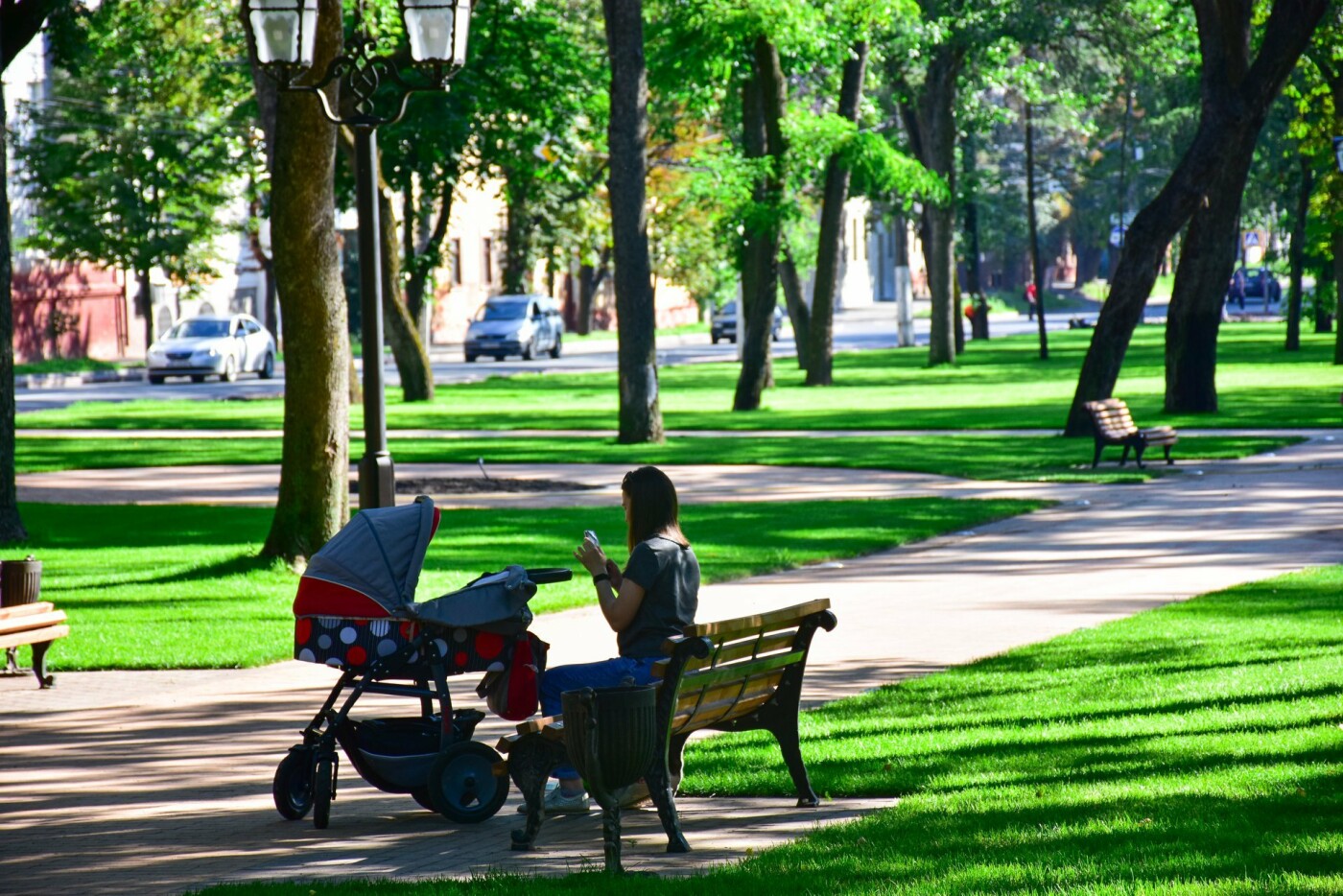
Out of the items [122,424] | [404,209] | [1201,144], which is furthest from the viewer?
[404,209]

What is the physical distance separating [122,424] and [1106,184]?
7655cm

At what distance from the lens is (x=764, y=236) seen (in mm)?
35625

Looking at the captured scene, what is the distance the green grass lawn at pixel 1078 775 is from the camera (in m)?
5.94

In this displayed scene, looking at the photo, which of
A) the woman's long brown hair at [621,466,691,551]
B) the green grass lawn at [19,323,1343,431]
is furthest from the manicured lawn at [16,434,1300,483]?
the woman's long brown hair at [621,466,691,551]

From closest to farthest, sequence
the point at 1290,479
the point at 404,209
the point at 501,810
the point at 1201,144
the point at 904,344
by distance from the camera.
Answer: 1. the point at 501,810
2. the point at 1290,479
3. the point at 1201,144
4. the point at 404,209
5. the point at 904,344

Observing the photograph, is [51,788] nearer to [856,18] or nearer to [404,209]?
[856,18]

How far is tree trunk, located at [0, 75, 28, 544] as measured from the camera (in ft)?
55.0

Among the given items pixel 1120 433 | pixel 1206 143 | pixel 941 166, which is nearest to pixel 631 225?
pixel 1206 143

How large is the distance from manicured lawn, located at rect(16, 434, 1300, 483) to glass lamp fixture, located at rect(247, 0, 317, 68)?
11.9 m

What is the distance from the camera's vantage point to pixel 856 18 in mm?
34812

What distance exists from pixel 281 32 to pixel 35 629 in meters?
4.22

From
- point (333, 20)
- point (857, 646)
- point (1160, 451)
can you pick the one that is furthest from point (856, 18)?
point (857, 646)

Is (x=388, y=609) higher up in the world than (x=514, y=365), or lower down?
higher up

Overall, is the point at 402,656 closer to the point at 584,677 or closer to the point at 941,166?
the point at 584,677
